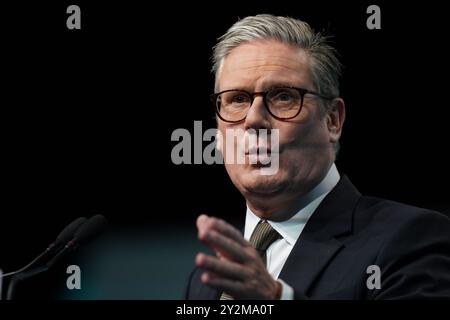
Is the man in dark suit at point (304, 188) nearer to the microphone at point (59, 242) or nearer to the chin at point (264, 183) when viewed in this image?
the chin at point (264, 183)

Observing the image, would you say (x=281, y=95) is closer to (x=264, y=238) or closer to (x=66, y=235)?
(x=264, y=238)

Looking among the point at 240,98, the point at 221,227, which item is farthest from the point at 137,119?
the point at 221,227

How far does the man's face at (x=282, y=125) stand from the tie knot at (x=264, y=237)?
0.08 metres

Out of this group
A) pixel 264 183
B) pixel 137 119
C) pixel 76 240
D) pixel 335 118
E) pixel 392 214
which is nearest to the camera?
pixel 76 240

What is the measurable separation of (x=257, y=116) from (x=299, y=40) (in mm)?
293

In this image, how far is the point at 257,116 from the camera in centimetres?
188

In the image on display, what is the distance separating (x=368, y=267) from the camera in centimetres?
165

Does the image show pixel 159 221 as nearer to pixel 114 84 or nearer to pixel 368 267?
pixel 114 84

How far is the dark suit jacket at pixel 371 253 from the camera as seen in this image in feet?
5.11

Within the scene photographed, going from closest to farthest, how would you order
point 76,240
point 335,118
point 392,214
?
point 76,240, point 392,214, point 335,118

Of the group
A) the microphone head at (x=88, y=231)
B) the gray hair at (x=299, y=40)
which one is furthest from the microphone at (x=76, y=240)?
the gray hair at (x=299, y=40)

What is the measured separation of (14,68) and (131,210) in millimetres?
758

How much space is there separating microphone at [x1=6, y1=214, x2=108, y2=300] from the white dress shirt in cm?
49

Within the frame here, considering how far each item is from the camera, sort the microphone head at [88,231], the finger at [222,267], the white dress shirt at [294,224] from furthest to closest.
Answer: the white dress shirt at [294,224] < the microphone head at [88,231] < the finger at [222,267]
